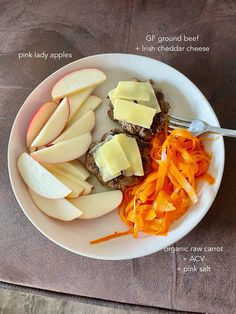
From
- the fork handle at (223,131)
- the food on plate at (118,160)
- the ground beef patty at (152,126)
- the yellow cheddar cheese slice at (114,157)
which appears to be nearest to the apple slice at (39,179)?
the food on plate at (118,160)

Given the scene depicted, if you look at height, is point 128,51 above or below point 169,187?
above

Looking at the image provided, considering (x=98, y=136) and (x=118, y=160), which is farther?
(x=98, y=136)

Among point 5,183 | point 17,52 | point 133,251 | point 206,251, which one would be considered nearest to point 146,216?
point 133,251

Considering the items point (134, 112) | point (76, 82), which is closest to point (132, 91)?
point (134, 112)

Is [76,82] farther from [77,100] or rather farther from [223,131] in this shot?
[223,131]

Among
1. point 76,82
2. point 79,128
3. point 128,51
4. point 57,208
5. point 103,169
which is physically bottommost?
Answer: point 57,208

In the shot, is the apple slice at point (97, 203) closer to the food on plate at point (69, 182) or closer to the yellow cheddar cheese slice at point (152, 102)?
the food on plate at point (69, 182)

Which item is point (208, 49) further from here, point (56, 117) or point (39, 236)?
point (39, 236)
